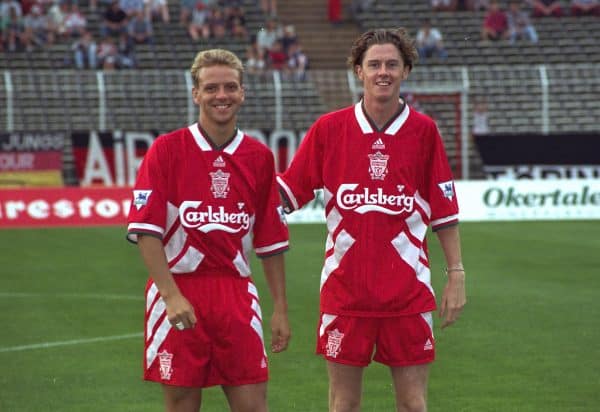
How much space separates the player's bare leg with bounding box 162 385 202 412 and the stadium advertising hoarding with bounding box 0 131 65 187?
868 inches

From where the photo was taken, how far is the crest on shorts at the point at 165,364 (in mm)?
5730

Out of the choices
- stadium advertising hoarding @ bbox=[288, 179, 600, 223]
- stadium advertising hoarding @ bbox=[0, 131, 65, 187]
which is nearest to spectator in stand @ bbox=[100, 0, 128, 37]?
stadium advertising hoarding @ bbox=[0, 131, 65, 187]

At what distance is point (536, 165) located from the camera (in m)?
30.1

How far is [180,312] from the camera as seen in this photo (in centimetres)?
550

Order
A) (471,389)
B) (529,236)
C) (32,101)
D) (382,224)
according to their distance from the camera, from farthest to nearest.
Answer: (32,101) → (529,236) → (471,389) → (382,224)

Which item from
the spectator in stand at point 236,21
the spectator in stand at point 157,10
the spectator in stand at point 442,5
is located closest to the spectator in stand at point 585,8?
the spectator in stand at point 442,5

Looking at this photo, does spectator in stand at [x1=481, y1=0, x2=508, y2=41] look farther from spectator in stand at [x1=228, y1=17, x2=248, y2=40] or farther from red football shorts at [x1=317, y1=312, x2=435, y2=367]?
red football shorts at [x1=317, y1=312, x2=435, y2=367]

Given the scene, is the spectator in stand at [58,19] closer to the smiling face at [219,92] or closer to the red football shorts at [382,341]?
the red football shorts at [382,341]

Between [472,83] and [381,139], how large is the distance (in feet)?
84.9

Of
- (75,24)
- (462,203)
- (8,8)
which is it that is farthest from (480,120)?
(8,8)

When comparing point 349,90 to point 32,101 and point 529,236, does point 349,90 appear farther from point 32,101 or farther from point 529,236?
point 529,236

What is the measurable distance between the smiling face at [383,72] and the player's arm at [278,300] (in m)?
0.97

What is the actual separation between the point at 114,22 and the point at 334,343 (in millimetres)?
27093

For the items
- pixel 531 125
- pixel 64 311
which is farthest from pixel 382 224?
pixel 531 125
